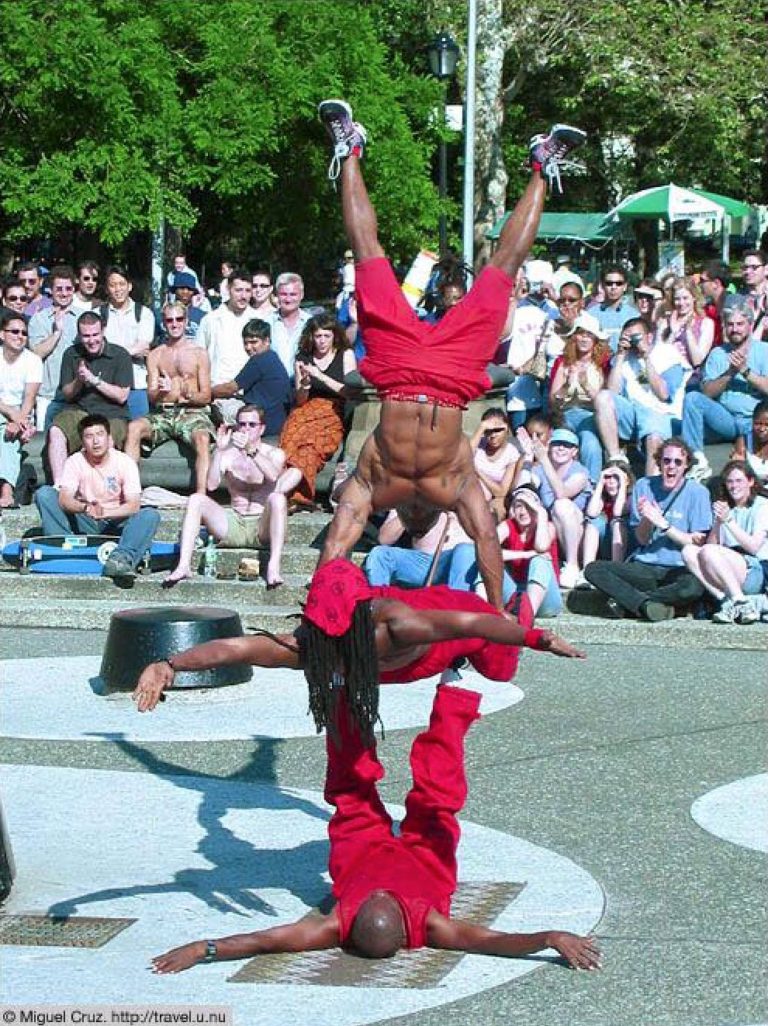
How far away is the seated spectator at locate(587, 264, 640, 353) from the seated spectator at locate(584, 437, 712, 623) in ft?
11.1

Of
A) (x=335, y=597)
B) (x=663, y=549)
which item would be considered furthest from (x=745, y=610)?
(x=335, y=597)

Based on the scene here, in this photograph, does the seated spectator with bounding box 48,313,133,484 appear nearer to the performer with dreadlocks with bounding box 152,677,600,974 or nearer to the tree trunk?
the performer with dreadlocks with bounding box 152,677,600,974

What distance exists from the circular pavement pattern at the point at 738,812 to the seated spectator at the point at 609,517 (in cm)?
416

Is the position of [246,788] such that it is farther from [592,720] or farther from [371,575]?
[371,575]

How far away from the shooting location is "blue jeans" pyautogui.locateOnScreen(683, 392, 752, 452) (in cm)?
1327

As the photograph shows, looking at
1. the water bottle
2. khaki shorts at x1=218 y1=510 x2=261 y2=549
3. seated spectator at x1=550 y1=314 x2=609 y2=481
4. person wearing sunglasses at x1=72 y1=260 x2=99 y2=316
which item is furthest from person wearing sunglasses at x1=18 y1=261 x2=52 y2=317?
seated spectator at x1=550 y1=314 x2=609 y2=481

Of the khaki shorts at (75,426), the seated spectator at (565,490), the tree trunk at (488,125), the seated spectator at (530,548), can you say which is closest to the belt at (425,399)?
the seated spectator at (530,548)

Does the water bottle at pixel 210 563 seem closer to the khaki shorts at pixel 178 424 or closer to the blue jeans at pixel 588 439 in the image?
the khaki shorts at pixel 178 424

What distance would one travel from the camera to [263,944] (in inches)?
220

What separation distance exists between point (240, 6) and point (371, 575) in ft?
42.5

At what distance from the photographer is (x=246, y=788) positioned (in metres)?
7.90

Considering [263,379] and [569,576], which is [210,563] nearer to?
[263,379]

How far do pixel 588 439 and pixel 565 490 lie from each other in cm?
90

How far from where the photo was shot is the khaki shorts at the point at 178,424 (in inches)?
544
